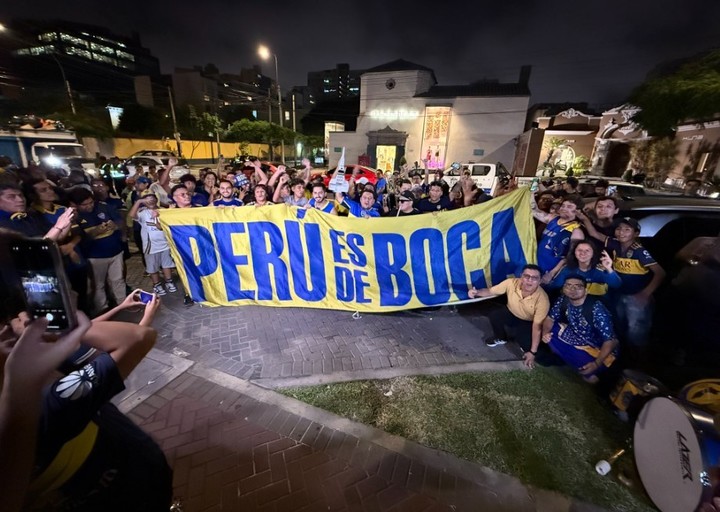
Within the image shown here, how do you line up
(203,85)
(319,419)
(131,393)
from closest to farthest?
1. (319,419)
2. (131,393)
3. (203,85)

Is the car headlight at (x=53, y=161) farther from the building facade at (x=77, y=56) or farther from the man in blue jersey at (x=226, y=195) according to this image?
the building facade at (x=77, y=56)

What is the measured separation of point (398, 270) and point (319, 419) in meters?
2.23

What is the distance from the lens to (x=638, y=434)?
7.63 ft

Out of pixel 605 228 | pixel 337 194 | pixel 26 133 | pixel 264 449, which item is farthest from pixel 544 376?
pixel 26 133

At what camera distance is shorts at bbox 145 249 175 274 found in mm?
5184

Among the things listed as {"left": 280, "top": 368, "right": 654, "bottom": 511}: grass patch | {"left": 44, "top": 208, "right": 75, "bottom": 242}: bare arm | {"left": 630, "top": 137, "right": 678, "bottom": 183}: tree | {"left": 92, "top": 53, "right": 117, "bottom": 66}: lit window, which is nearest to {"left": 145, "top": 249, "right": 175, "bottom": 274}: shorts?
{"left": 44, "top": 208, "right": 75, "bottom": 242}: bare arm

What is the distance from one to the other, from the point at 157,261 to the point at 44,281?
4.69 metres

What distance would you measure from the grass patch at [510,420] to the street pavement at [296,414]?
0.12 m

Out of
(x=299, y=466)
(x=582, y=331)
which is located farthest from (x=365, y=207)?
(x=299, y=466)

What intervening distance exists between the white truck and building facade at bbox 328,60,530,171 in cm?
1944

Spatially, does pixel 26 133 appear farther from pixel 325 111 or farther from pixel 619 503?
pixel 325 111

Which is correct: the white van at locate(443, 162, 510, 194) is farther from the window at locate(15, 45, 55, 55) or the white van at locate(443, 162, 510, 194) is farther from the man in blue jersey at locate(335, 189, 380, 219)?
the window at locate(15, 45, 55, 55)

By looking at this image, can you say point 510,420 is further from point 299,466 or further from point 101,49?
point 101,49

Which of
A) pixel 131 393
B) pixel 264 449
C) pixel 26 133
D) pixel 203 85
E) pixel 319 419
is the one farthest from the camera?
pixel 203 85
